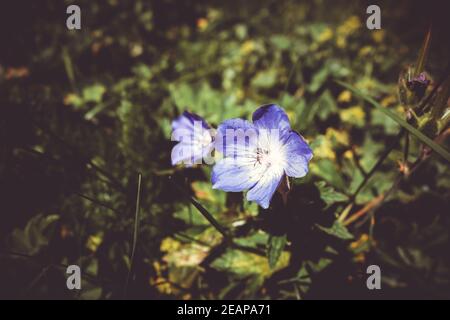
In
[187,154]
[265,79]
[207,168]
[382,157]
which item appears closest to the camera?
[382,157]

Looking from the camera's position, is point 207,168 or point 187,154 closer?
point 187,154

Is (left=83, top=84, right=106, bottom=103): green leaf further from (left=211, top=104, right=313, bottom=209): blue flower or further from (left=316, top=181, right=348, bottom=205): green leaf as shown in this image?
(left=316, top=181, right=348, bottom=205): green leaf

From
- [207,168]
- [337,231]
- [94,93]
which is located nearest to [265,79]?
[207,168]

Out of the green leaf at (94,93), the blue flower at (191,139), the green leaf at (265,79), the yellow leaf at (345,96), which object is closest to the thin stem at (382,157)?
the blue flower at (191,139)

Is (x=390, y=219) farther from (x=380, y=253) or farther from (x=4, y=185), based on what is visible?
(x=4, y=185)

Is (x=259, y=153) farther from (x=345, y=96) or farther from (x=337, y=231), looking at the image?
(x=345, y=96)

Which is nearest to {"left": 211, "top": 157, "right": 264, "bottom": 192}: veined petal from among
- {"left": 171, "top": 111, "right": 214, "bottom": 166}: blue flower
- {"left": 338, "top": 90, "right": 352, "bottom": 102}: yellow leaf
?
{"left": 171, "top": 111, "right": 214, "bottom": 166}: blue flower

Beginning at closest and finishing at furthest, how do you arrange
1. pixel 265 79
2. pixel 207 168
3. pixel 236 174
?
1. pixel 236 174
2. pixel 207 168
3. pixel 265 79
